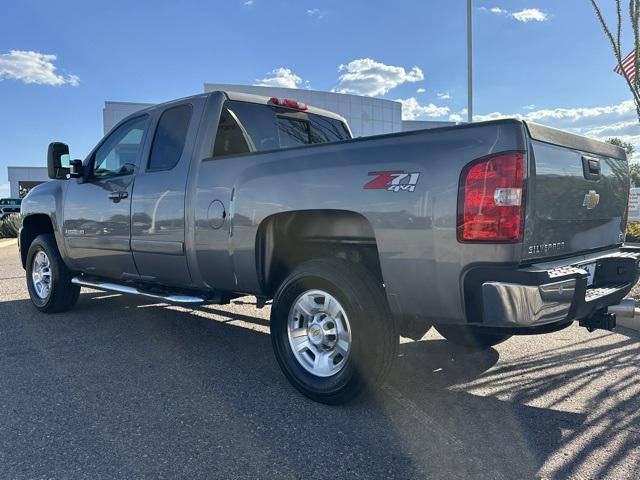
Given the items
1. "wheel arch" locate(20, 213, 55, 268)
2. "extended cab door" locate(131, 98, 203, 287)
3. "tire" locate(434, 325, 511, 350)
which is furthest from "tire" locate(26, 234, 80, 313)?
"tire" locate(434, 325, 511, 350)

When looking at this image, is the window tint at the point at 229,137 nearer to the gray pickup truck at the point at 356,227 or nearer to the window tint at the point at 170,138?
the gray pickup truck at the point at 356,227

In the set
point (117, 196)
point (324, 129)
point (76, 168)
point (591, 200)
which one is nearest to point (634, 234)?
point (324, 129)

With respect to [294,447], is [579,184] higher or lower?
higher

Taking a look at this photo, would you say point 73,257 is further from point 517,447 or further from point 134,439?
point 517,447

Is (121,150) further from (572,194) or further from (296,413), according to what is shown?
(572,194)

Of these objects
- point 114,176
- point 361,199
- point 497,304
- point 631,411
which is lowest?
point 631,411

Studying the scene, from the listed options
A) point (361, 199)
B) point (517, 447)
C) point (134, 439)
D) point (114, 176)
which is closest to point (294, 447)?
point (134, 439)

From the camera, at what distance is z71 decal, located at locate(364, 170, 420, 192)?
113 inches

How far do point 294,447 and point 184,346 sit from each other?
2229mm

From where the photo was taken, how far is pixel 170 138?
4.59 metres

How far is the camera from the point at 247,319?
19.0ft

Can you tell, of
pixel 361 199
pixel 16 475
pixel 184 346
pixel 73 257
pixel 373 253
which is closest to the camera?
pixel 16 475

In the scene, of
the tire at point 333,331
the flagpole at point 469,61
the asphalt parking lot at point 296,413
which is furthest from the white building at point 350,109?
the tire at point 333,331

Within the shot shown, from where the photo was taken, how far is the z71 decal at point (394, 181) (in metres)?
2.87
